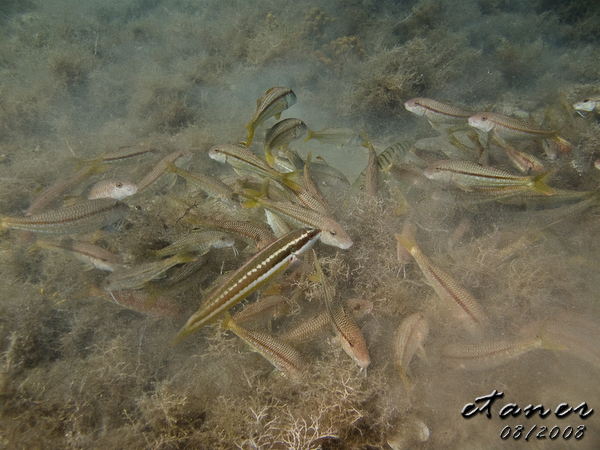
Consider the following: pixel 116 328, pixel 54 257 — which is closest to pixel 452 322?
pixel 116 328

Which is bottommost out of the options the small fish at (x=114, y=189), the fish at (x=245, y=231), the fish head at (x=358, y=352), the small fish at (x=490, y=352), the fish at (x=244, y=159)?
the small fish at (x=490, y=352)

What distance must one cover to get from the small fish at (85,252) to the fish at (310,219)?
78.3 inches

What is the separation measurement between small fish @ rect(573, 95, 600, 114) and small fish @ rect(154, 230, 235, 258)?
22.7 ft

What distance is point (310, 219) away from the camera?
2855 millimetres

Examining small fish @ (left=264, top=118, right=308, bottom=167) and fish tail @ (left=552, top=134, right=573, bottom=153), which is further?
fish tail @ (left=552, top=134, right=573, bottom=153)

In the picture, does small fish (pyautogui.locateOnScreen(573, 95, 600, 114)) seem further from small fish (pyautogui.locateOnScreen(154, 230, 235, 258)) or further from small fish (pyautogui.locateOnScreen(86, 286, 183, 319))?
small fish (pyautogui.locateOnScreen(86, 286, 183, 319))

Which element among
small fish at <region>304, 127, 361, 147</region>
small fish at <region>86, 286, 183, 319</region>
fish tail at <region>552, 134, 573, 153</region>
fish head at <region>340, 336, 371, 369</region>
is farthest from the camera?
small fish at <region>304, 127, 361, 147</region>

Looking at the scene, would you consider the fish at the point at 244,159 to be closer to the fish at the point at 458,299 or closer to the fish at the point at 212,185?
the fish at the point at 212,185

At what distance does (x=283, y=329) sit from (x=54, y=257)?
353cm

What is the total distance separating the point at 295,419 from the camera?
2508 millimetres

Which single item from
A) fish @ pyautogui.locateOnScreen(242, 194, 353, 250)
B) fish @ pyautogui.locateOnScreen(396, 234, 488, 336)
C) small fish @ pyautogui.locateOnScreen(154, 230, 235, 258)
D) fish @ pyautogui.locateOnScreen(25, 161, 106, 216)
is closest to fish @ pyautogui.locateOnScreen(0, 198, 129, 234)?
fish @ pyautogui.locateOnScreen(25, 161, 106, 216)

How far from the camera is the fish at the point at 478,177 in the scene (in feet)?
10.4

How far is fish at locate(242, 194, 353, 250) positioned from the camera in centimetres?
275

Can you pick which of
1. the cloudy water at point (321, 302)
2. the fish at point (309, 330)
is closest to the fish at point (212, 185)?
the cloudy water at point (321, 302)
